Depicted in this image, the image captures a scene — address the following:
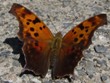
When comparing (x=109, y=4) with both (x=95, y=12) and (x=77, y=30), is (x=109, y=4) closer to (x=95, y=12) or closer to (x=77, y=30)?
(x=95, y=12)

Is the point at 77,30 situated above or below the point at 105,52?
above

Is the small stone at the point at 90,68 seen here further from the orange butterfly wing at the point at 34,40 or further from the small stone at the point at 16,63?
the small stone at the point at 16,63

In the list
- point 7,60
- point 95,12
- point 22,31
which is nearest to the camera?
point 22,31

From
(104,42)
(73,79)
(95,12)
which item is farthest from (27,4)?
(73,79)

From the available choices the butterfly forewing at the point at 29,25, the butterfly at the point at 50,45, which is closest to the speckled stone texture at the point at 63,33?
the butterfly at the point at 50,45

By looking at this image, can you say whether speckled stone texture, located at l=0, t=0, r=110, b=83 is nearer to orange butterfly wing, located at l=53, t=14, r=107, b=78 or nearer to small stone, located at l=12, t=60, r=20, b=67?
small stone, located at l=12, t=60, r=20, b=67

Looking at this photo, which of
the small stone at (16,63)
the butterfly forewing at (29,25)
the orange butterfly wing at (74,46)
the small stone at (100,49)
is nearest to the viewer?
the orange butterfly wing at (74,46)
